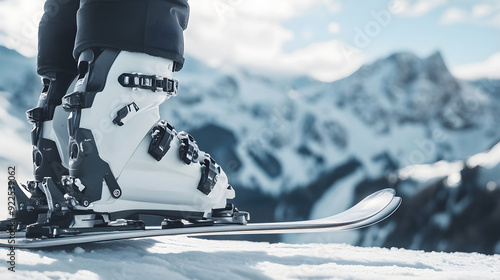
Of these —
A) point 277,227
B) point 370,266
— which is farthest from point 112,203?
point 370,266

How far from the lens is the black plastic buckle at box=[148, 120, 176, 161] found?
7.57 feet

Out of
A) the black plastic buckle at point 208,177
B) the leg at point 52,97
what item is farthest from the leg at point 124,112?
the leg at point 52,97

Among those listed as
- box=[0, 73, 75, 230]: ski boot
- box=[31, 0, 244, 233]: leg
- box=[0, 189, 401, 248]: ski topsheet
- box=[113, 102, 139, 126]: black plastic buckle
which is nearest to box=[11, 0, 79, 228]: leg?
box=[0, 73, 75, 230]: ski boot

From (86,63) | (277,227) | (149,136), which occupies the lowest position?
(277,227)

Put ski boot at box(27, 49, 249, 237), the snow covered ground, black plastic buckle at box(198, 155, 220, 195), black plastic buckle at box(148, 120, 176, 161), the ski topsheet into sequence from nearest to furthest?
the snow covered ground, the ski topsheet, ski boot at box(27, 49, 249, 237), black plastic buckle at box(148, 120, 176, 161), black plastic buckle at box(198, 155, 220, 195)

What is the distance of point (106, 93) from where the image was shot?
7.15 ft

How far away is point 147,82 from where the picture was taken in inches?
88.0

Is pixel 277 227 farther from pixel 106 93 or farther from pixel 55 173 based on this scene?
pixel 55 173

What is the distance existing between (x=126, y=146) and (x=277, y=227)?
90cm

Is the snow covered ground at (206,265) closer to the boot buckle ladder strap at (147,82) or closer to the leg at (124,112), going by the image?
the leg at (124,112)

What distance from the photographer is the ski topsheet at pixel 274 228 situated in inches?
77.5

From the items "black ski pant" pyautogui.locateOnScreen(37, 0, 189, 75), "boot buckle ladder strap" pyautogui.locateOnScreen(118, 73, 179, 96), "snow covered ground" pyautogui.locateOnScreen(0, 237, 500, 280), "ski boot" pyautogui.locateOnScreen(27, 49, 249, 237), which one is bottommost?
"snow covered ground" pyautogui.locateOnScreen(0, 237, 500, 280)

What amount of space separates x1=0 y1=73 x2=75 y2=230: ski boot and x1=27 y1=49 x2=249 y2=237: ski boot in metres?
0.51

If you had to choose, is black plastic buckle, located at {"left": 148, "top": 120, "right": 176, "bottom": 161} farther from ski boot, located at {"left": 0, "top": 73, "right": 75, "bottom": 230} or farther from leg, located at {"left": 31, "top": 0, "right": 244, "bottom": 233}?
ski boot, located at {"left": 0, "top": 73, "right": 75, "bottom": 230}
